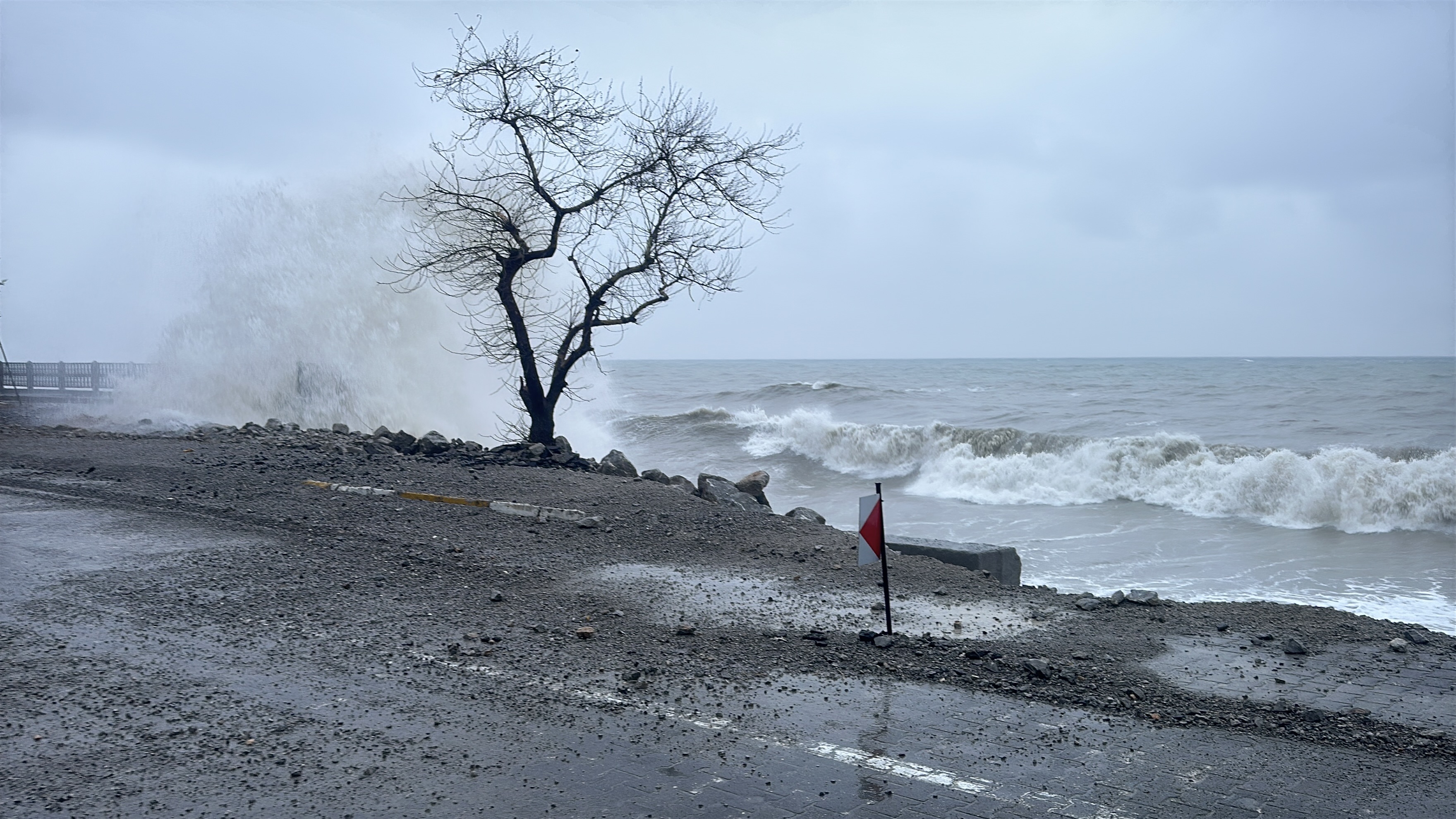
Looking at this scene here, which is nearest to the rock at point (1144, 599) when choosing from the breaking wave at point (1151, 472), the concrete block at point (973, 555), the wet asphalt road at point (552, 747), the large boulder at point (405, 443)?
the concrete block at point (973, 555)

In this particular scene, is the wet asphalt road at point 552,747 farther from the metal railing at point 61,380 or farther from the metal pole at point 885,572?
the metal railing at point 61,380

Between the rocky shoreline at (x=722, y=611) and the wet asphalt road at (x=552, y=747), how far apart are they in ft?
0.92

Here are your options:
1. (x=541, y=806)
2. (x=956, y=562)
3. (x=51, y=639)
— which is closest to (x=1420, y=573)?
(x=956, y=562)

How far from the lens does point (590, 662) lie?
5840 mm

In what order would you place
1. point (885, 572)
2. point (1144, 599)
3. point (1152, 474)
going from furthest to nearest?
point (1152, 474)
point (1144, 599)
point (885, 572)

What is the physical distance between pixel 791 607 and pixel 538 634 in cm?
198

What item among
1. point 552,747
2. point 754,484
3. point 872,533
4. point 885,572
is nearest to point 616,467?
point 754,484

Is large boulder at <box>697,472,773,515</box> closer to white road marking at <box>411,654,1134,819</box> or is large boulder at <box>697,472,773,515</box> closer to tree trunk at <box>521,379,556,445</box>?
tree trunk at <box>521,379,556,445</box>

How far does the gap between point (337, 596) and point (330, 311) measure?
1736cm

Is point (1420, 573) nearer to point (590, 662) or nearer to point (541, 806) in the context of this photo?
point (590, 662)

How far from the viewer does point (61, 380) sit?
30484mm

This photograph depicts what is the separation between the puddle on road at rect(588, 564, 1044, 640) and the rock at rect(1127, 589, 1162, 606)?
3.00ft

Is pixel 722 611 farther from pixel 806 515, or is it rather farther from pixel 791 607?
pixel 806 515

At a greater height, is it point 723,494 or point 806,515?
point 723,494
